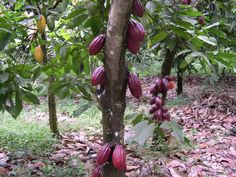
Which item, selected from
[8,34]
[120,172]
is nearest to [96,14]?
[8,34]

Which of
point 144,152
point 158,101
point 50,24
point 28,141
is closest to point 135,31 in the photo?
point 158,101

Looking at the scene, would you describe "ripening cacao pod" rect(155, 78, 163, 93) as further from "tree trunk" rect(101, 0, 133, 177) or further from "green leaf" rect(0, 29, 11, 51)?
"green leaf" rect(0, 29, 11, 51)

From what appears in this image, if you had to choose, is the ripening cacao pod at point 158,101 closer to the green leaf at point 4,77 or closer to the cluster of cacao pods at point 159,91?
the cluster of cacao pods at point 159,91

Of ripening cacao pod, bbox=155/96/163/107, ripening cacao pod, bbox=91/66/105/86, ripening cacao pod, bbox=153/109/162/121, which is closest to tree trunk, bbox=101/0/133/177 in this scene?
ripening cacao pod, bbox=91/66/105/86

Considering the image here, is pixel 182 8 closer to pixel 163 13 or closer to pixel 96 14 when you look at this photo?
pixel 163 13

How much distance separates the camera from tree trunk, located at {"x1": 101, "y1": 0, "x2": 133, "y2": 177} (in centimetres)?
102

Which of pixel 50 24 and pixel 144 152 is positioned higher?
pixel 50 24

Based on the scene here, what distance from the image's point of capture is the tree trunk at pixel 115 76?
1025mm

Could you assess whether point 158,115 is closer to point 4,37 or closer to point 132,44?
point 132,44

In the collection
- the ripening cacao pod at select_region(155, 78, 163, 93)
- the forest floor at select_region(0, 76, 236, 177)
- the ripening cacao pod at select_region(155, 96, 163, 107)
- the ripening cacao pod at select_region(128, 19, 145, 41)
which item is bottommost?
the forest floor at select_region(0, 76, 236, 177)

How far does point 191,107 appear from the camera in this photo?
500cm

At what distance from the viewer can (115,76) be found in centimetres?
109

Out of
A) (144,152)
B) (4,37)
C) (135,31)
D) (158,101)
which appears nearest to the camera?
(135,31)

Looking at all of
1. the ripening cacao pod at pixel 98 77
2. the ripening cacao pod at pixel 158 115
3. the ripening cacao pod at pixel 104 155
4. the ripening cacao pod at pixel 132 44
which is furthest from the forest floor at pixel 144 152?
the ripening cacao pod at pixel 132 44
